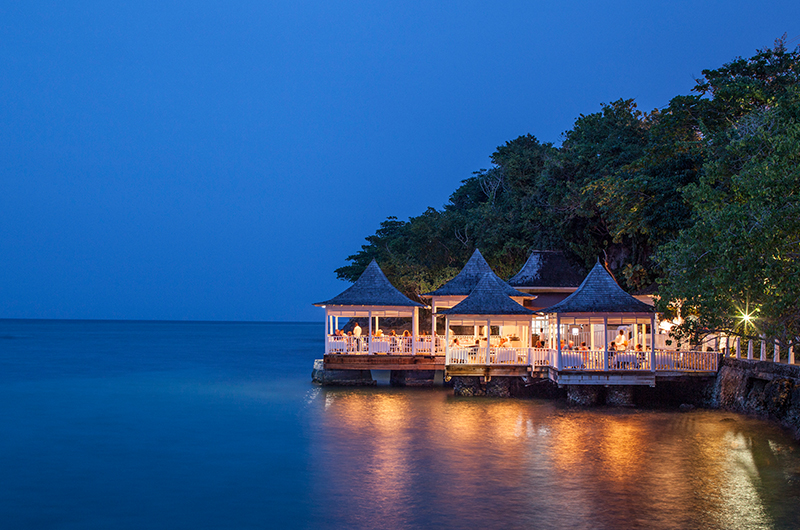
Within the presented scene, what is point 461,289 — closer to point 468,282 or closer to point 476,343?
point 468,282

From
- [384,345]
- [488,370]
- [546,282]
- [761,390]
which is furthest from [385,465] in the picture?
[546,282]

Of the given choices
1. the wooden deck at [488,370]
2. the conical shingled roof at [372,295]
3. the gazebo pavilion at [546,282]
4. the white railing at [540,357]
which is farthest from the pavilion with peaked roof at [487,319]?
the gazebo pavilion at [546,282]

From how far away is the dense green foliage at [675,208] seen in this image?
43.8 feet

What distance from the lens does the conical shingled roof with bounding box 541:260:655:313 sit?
19672 millimetres

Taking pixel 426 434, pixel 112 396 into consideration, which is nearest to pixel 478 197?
pixel 112 396

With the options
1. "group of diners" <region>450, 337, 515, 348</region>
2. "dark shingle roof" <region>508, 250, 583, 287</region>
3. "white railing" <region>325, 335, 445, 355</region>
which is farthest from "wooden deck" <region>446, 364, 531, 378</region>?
"dark shingle roof" <region>508, 250, 583, 287</region>

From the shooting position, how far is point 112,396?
2469 cm

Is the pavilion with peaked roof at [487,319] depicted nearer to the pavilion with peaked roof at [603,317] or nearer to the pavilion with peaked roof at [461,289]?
the pavilion with peaked roof at [603,317]

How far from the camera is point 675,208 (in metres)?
24.8

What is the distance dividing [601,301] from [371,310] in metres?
8.56

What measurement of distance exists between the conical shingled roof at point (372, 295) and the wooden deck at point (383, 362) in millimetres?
1915

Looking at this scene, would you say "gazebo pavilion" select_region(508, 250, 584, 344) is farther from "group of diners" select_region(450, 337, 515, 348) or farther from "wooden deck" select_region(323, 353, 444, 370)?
"wooden deck" select_region(323, 353, 444, 370)

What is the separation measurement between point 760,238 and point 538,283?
14.9 meters

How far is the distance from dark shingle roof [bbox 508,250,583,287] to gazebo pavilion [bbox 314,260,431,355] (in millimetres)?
5758
